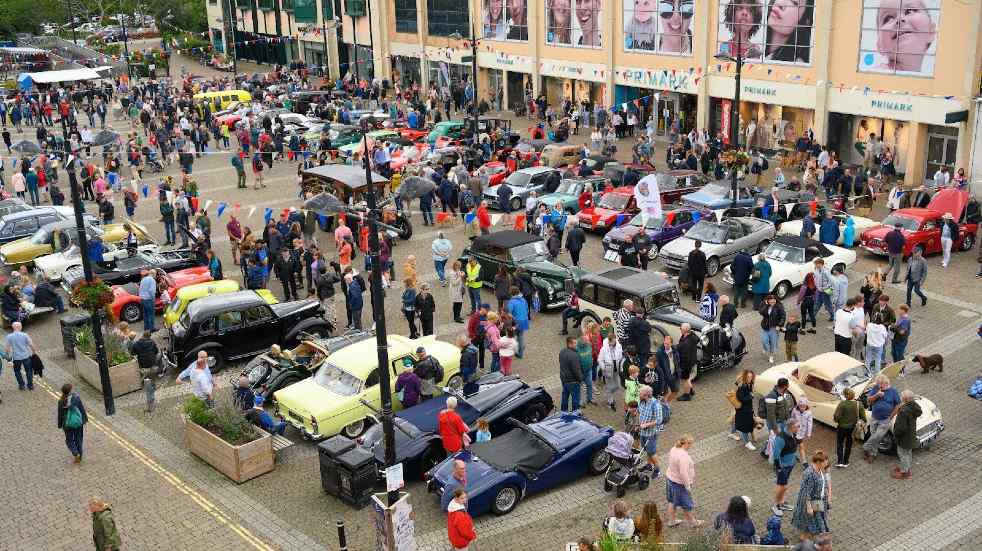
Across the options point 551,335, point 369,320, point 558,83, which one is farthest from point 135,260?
point 558,83

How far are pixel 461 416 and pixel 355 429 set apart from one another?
211cm

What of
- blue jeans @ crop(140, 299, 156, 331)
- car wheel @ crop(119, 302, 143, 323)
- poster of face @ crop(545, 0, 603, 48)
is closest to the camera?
blue jeans @ crop(140, 299, 156, 331)

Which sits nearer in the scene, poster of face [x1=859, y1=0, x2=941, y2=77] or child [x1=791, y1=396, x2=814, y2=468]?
child [x1=791, y1=396, x2=814, y2=468]

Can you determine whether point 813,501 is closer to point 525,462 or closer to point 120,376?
point 525,462

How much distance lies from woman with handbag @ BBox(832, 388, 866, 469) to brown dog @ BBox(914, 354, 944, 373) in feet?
12.2

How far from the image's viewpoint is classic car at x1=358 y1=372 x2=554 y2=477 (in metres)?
14.9

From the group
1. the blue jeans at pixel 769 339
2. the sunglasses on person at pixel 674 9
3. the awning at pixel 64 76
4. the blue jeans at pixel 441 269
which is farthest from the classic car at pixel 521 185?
the awning at pixel 64 76

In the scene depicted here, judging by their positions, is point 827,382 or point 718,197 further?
point 718,197

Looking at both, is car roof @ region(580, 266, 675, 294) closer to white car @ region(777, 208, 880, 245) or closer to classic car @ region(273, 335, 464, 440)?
classic car @ region(273, 335, 464, 440)

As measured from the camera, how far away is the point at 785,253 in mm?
23219

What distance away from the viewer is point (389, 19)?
2539 inches

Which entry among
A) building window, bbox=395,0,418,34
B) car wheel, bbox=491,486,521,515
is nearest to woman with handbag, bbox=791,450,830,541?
car wheel, bbox=491,486,521,515

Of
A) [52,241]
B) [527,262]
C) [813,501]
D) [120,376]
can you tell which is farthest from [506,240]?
[52,241]

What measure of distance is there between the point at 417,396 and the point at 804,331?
9.19m
